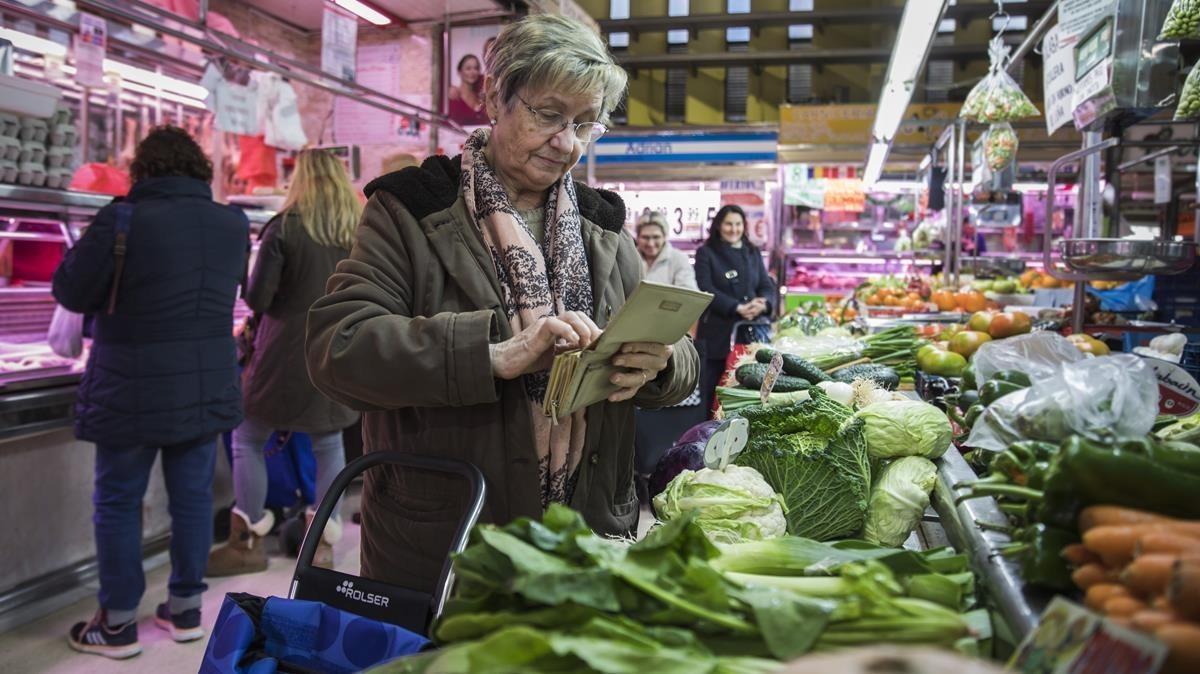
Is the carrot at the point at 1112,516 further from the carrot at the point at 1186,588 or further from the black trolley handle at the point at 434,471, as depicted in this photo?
the black trolley handle at the point at 434,471

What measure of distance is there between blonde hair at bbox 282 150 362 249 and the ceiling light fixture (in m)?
2.77

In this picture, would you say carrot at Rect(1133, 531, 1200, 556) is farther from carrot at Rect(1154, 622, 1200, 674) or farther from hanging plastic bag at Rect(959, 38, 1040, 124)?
hanging plastic bag at Rect(959, 38, 1040, 124)

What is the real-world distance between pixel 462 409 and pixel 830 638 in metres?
1.06

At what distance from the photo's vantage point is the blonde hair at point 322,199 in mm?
4484

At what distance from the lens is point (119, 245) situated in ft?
11.6

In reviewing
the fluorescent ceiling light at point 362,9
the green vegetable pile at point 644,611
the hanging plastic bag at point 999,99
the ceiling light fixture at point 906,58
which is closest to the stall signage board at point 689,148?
the ceiling light fixture at point 906,58

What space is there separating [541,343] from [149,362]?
2.49 metres

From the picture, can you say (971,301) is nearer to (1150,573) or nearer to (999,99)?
(999,99)

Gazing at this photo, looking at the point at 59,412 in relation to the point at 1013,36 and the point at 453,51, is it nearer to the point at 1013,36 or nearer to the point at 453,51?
the point at 453,51

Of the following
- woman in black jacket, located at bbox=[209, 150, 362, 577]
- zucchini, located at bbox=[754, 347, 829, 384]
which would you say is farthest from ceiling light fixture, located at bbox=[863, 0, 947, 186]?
woman in black jacket, located at bbox=[209, 150, 362, 577]

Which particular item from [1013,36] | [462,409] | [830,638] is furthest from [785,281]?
[830,638]

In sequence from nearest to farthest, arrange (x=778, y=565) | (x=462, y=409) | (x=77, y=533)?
(x=778, y=565) < (x=462, y=409) < (x=77, y=533)

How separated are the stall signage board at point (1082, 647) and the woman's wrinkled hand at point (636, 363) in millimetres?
1002

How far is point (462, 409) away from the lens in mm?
1948
